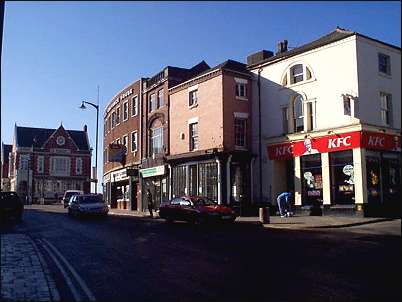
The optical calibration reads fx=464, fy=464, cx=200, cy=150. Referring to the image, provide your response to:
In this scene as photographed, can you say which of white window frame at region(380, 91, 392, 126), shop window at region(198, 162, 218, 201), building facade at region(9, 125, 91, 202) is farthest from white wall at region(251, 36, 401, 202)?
building facade at region(9, 125, 91, 202)

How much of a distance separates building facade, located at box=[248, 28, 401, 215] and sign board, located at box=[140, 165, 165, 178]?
9.80 metres

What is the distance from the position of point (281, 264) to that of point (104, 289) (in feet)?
14.3

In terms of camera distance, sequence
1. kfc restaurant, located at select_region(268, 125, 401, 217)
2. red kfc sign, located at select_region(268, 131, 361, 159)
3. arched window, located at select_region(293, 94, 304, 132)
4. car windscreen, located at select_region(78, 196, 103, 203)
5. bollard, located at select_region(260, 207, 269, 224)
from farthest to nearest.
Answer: car windscreen, located at select_region(78, 196, 103, 203), arched window, located at select_region(293, 94, 304, 132), red kfc sign, located at select_region(268, 131, 361, 159), kfc restaurant, located at select_region(268, 125, 401, 217), bollard, located at select_region(260, 207, 269, 224)

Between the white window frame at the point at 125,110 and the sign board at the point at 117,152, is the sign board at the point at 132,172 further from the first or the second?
the white window frame at the point at 125,110

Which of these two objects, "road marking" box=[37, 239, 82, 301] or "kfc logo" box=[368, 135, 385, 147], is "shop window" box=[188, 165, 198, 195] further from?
"road marking" box=[37, 239, 82, 301]

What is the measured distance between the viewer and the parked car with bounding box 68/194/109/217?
96.2 ft

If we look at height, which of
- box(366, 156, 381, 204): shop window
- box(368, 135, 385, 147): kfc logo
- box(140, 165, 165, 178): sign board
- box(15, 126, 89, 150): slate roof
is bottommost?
box(366, 156, 381, 204): shop window

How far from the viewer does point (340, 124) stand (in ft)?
84.2

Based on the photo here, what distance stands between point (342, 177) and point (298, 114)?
5.18 metres

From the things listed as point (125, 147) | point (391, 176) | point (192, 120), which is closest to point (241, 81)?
point (192, 120)

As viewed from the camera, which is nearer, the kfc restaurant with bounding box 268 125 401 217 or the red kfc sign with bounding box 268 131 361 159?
the kfc restaurant with bounding box 268 125 401 217

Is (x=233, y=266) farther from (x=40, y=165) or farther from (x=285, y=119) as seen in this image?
(x=40, y=165)

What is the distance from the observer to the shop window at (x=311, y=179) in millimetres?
27025

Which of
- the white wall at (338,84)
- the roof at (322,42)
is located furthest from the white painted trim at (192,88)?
the white wall at (338,84)
